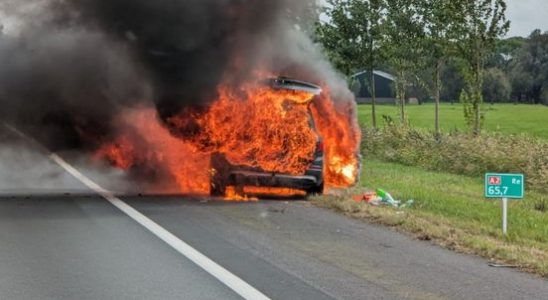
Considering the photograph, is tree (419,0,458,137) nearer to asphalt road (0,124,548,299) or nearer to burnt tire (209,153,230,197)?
burnt tire (209,153,230,197)

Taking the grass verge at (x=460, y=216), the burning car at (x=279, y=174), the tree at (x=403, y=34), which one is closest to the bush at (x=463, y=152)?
the grass verge at (x=460, y=216)

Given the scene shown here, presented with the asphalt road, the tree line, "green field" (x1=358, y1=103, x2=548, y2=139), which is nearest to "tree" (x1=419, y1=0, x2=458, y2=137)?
the tree line

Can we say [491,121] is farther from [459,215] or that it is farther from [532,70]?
[459,215]

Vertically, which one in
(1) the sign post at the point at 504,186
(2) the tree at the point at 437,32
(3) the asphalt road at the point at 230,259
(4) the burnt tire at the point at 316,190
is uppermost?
(2) the tree at the point at 437,32

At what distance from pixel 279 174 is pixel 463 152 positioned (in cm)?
980

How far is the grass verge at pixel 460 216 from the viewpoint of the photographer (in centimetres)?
868

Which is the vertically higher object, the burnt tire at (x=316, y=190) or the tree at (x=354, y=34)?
the tree at (x=354, y=34)

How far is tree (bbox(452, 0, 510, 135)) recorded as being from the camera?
25.1 metres

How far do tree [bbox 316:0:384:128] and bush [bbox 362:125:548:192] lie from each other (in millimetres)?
4406

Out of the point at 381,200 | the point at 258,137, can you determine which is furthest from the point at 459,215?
the point at 258,137

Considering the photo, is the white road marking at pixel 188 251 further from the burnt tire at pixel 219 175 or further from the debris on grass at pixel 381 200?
the debris on grass at pixel 381 200

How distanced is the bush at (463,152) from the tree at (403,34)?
146 inches

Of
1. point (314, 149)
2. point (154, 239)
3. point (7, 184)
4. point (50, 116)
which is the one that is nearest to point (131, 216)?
point (154, 239)

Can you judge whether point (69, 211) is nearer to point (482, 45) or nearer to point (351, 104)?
point (351, 104)
